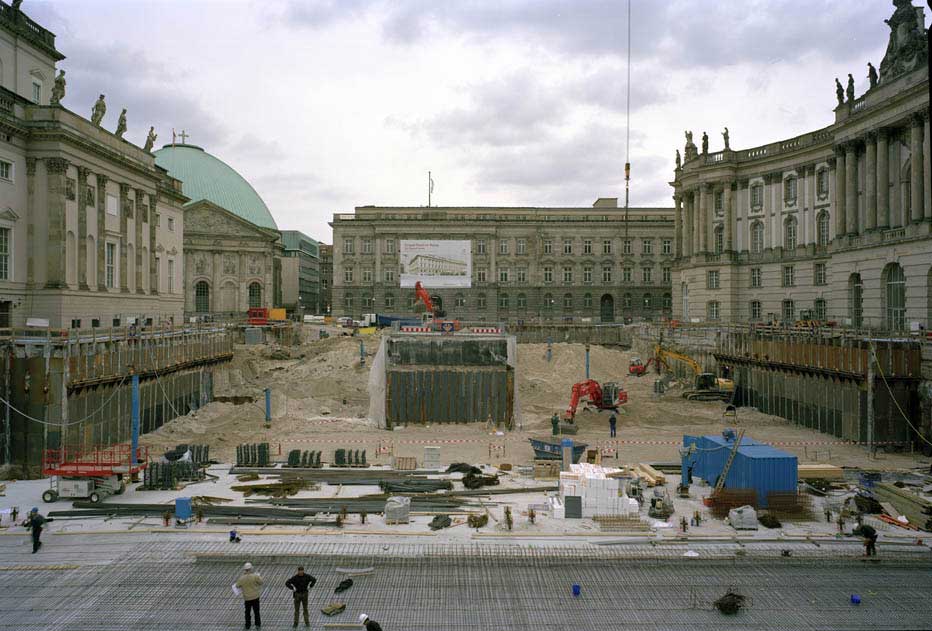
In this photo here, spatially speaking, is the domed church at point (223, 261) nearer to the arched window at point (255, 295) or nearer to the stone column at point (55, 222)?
the arched window at point (255, 295)

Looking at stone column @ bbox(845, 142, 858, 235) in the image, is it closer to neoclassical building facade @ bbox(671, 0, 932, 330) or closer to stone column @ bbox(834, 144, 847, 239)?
neoclassical building facade @ bbox(671, 0, 932, 330)

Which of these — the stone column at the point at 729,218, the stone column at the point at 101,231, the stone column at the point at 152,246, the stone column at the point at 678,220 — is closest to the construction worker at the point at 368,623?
the stone column at the point at 101,231

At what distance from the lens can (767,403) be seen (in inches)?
1519

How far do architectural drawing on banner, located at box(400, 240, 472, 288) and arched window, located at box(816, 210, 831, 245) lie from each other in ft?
131

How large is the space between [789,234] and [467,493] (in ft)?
144

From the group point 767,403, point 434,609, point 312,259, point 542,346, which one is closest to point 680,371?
point 767,403

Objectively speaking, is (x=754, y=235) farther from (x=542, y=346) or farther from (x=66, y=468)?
(x=66, y=468)

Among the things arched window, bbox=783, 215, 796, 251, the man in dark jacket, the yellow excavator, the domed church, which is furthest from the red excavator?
the domed church

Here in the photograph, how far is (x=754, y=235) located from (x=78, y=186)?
50.4 metres

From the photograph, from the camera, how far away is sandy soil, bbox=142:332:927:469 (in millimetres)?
28719

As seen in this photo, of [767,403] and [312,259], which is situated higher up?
[312,259]

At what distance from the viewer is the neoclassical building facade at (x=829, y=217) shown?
37969 millimetres

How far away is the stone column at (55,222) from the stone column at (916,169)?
153 ft

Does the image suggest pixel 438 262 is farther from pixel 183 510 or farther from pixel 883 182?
pixel 183 510
